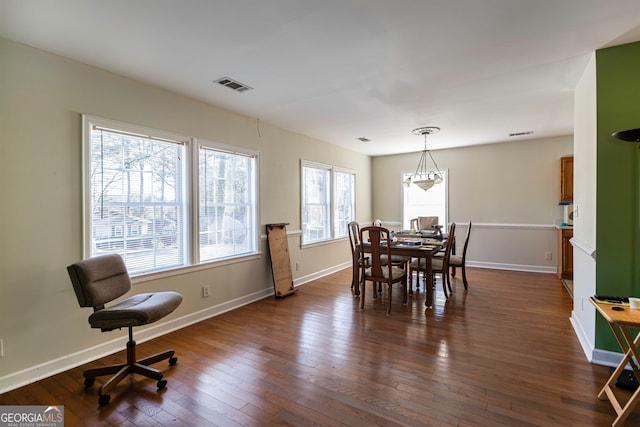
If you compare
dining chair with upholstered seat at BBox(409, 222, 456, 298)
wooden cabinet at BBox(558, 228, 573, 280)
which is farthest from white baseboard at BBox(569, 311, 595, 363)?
→ wooden cabinet at BBox(558, 228, 573, 280)

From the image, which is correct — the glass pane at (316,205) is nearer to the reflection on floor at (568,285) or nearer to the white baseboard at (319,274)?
the white baseboard at (319,274)

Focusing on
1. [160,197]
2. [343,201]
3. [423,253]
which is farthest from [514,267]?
[160,197]

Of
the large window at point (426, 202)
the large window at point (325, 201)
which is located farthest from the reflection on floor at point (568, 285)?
the large window at point (325, 201)

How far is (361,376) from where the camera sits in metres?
2.31

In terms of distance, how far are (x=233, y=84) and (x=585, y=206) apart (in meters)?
3.54

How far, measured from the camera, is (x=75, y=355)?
8.31ft

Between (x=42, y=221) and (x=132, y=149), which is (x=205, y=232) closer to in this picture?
(x=132, y=149)

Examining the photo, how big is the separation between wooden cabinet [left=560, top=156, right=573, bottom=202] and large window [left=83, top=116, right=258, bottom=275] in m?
5.33

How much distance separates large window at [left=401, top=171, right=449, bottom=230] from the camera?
665cm

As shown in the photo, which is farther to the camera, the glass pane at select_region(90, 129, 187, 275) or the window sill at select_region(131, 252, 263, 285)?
the window sill at select_region(131, 252, 263, 285)

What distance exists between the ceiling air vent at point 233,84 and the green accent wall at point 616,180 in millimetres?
3116

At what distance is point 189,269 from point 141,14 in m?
2.43

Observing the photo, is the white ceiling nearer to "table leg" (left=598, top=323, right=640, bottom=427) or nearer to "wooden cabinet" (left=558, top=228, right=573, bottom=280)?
"table leg" (left=598, top=323, right=640, bottom=427)

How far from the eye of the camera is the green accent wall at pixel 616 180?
7.66ft
